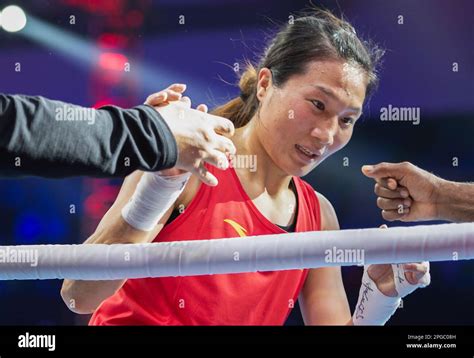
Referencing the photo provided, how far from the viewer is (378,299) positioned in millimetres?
1410

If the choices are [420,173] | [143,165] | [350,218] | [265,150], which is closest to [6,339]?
[265,150]

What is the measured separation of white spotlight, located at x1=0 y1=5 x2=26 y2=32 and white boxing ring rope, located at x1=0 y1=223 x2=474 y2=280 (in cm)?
75

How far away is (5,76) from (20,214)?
1.07 ft

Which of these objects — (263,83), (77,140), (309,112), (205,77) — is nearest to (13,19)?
(205,77)

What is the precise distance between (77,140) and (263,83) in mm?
874

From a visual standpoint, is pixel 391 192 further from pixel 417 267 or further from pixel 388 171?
pixel 417 267

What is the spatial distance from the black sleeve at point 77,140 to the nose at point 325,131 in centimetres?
75

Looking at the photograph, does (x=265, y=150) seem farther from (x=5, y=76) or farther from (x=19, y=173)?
(x=19, y=173)

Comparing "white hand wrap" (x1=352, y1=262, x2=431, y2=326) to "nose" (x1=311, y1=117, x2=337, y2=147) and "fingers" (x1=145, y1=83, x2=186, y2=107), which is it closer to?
"nose" (x1=311, y1=117, x2=337, y2=147)

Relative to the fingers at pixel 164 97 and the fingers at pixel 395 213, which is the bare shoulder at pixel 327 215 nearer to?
the fingers at pixel 395 213

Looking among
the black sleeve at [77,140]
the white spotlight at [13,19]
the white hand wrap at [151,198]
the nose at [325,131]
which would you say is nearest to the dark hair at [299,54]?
the nose at [325,131]

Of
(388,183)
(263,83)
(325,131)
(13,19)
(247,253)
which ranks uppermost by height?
(13,19)

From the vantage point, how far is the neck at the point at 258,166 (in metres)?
1.50

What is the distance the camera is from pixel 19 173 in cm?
70
